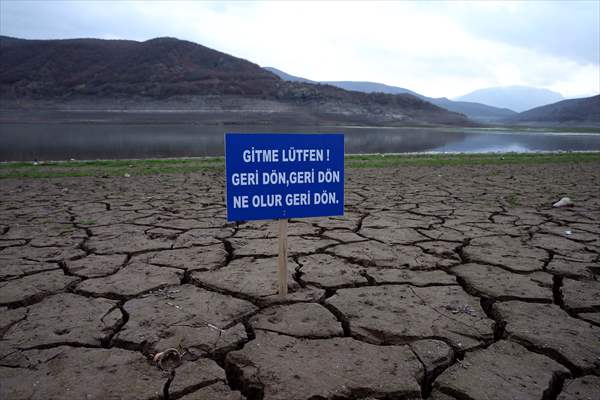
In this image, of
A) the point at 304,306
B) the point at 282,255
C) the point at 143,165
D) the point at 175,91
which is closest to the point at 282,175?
the point at 282,255

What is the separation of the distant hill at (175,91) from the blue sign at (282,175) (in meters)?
32.3

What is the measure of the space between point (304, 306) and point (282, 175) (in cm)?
66

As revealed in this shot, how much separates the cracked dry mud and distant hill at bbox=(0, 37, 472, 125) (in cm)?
3112

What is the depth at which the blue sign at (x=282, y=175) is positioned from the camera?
1.87 m

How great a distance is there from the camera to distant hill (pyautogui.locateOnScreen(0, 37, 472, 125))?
4272cm

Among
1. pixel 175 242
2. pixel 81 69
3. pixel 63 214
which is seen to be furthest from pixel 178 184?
pixel 81 69

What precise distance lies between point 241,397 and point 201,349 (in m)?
0.33

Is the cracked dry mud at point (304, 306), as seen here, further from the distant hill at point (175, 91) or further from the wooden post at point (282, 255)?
the distant hill at point (175, 91)

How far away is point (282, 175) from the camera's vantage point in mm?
1952

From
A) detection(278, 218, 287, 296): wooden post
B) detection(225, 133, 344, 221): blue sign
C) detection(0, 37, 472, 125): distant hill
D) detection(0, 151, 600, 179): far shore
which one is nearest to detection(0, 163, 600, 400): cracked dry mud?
detection(278, 218, 287, 296): wooden post

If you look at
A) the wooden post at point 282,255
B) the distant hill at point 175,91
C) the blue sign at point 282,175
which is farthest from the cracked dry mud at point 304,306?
the distant hill at point 175,91

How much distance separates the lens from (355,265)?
262 centimetres

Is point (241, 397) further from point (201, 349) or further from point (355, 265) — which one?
point (355, 265)

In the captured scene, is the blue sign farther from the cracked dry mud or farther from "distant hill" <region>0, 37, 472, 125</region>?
"distant hill" <region>0, 37, 472, 125</region>
